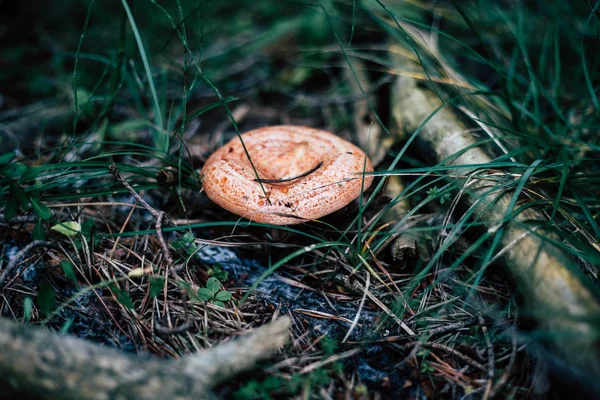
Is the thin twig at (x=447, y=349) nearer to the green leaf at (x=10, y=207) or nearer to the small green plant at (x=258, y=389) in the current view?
the small green plant at (x=258, y=389)

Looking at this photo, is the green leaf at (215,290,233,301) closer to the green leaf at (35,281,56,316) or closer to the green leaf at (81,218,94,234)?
the green leaf at (35,281,56,316)

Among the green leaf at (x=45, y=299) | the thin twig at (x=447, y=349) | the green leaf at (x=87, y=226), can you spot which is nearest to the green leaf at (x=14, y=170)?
the green leaf at (x=87, y=226)

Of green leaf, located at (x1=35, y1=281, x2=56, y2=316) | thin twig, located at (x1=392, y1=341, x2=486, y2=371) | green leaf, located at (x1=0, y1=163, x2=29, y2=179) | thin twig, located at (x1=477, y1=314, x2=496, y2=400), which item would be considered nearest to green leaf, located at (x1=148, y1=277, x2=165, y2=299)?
green leaf, located at (x1=35, y1=281, x2=56, y2=316)

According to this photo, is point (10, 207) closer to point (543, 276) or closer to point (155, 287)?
point (155, 287)

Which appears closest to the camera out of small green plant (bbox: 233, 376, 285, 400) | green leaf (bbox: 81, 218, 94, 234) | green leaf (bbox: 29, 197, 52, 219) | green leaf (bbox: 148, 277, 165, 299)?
small green plant (bbox: 233, 376, 285, 400)

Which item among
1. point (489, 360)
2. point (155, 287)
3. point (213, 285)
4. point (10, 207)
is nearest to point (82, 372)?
point (155, 287)

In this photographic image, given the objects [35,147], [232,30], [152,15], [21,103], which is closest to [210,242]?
[35,147]
